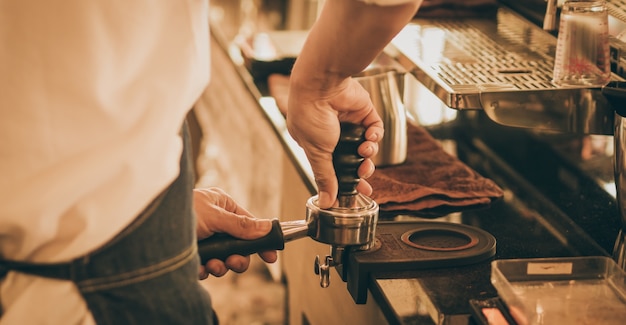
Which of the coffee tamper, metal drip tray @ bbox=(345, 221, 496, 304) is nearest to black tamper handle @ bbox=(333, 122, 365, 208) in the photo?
the coffee tamper

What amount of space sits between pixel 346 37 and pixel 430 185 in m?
0.64

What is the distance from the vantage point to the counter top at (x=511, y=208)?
3.53 ft

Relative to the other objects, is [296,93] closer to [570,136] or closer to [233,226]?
[233,226]

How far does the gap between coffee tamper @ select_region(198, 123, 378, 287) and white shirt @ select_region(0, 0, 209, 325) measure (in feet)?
1.02

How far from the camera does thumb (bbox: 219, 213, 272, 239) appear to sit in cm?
113

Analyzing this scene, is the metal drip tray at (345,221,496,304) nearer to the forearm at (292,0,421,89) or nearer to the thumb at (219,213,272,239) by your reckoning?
the thumb at (219,213,272,239)

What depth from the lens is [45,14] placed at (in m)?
0.77

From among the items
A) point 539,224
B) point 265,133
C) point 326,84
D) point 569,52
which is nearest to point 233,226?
point 326,84

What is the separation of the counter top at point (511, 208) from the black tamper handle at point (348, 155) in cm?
14

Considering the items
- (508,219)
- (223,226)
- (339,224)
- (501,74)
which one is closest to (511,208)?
(508,219)

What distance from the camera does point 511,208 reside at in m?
1.42

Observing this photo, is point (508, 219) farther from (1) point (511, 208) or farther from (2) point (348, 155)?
(2) point (348, 155)

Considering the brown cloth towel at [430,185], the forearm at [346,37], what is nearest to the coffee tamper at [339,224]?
the forearm at [346,37]

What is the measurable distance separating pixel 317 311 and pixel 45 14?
1.00 metres
